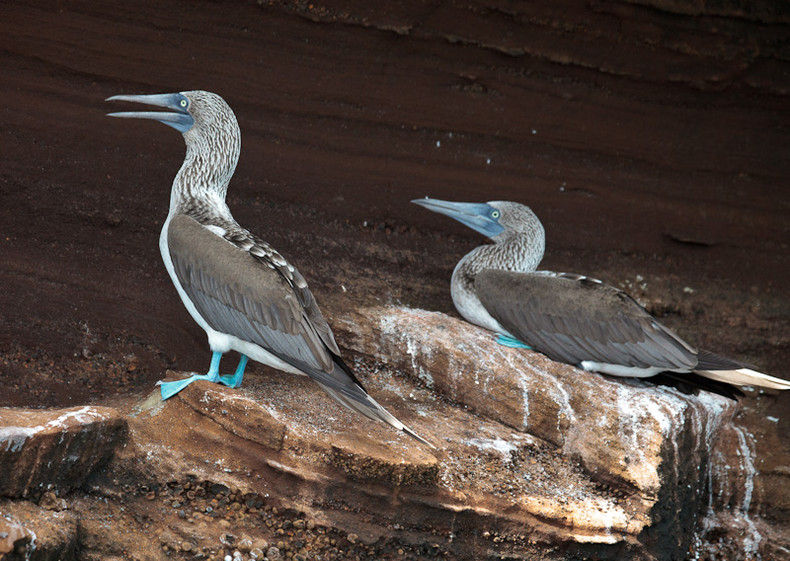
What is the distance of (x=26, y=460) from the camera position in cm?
370

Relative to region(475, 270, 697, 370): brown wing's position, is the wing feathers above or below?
below

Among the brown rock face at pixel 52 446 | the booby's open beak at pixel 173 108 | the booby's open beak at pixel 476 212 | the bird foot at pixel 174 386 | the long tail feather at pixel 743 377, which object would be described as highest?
the booby's open beak at pixel 173 108

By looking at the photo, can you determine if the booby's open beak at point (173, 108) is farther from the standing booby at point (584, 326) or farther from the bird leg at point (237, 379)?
the standing booby at point (584, 326)

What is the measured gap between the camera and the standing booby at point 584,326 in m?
5.31

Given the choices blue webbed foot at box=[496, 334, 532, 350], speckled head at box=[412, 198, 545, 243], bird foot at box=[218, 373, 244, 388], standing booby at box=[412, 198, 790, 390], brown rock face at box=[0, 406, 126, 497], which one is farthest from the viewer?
speckled head at box=[412, 198, 545, 243]

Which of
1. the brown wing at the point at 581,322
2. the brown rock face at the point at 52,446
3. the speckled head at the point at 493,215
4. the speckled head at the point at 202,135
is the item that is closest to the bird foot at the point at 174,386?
the brown rock face at the point at 52,446

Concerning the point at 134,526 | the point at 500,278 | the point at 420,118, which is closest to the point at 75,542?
the point at 134,526

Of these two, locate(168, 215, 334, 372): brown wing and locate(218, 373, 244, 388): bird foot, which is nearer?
locate(168, 215, 334, 372): brown wing

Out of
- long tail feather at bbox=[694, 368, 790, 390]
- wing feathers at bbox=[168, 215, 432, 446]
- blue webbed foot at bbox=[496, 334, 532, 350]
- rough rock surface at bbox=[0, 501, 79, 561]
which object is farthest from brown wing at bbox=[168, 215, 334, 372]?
long tail feather at bbox=[694, 368, 790, 390]

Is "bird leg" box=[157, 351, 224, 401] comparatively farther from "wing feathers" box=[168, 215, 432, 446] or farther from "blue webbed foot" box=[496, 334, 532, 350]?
"blue webbed foot" box=[496, 334, 532, 350]

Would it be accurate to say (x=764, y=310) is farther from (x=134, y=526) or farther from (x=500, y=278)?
(x=134, y=526)

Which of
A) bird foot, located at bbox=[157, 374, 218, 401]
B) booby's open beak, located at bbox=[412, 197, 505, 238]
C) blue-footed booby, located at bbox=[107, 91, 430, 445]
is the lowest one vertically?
bird foot, located at bbox=[157, 374, 218, 401]

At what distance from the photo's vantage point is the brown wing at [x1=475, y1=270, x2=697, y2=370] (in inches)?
210

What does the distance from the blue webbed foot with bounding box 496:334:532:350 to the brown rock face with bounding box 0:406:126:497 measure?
2.47 meters
